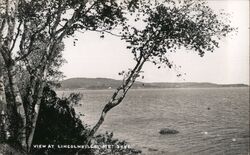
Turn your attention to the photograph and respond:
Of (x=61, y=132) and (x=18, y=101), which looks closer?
(x=18, y=101)

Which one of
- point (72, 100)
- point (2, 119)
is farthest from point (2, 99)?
point (72, 100)

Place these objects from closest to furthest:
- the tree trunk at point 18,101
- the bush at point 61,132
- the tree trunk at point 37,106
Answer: the tree trunk at point 18,101, the tree trunk at point 37,106, the bush at point 61,132

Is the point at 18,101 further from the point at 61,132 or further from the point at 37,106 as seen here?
the point at 61,132

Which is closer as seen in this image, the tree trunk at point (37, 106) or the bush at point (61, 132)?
the tree trunk at point (37, 106)

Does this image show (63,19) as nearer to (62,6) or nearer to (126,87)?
(62,6)

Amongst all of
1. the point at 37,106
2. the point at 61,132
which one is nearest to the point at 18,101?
the point at 37,106

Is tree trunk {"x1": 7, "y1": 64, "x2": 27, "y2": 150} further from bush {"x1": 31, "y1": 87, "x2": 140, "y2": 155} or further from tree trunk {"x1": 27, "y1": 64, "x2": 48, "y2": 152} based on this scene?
bush {"x1": 31, "y1": 87, "x2": 140, "y2": 155}

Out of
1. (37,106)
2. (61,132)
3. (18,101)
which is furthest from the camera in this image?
(61,132)

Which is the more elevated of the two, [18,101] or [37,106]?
[18,101]

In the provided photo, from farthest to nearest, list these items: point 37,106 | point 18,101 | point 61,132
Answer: point 61,132 → point 37,106 → point 18,101

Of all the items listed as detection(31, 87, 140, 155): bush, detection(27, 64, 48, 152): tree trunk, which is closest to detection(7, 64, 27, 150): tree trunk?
detection(27, 64, 48, 152): tree trunk

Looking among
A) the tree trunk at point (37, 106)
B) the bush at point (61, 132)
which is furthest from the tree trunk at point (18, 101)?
the bush at point (61, 132)

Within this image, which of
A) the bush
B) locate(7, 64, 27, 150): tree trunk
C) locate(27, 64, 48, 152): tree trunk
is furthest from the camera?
the bush

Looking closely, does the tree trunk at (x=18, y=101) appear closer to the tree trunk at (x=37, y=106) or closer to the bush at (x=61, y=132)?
the tree trunk at (x=37, y=106)
